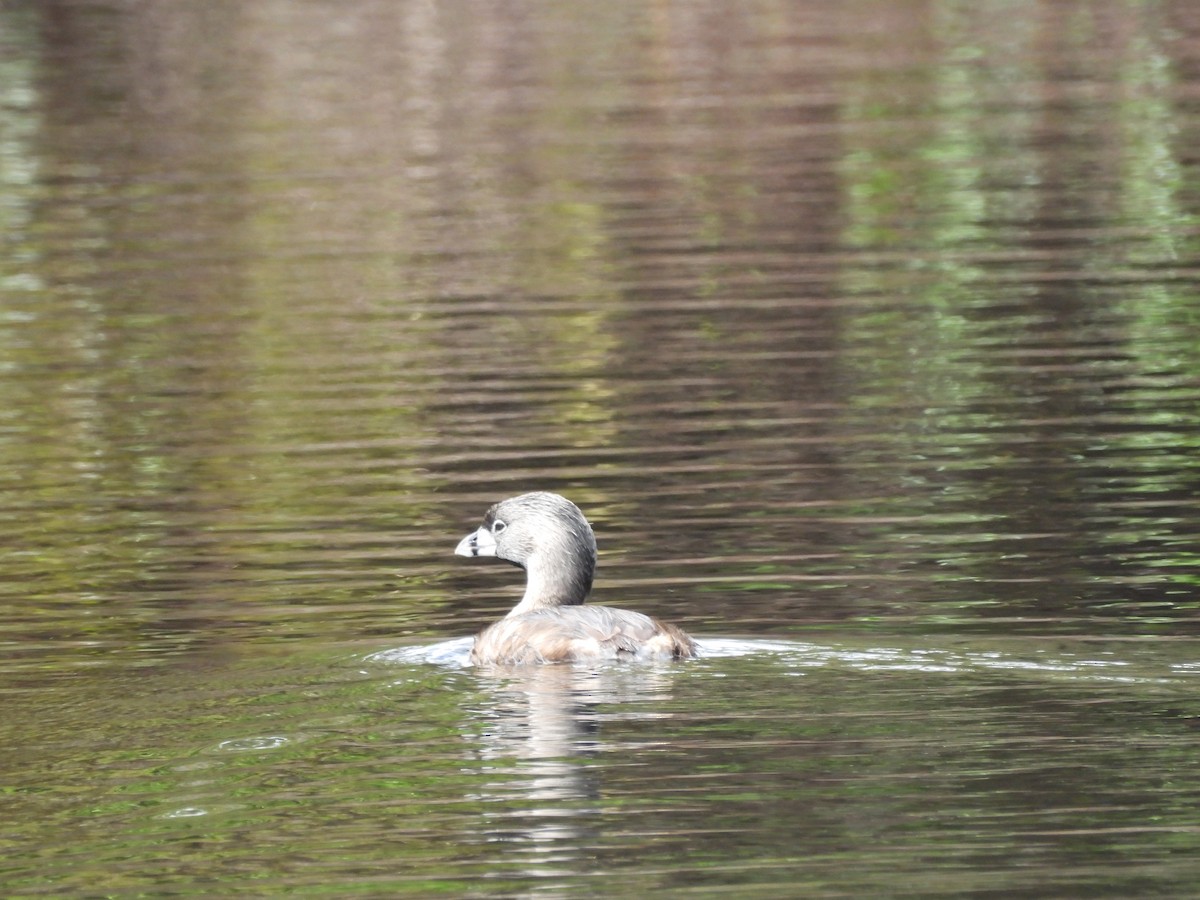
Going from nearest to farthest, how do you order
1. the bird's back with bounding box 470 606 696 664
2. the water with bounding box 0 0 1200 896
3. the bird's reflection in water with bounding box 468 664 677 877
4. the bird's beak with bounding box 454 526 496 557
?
the bird's reflection in water with bounding box 468 664 677 877, the water with bounding box 0 0 1200 896, the bird's back with bounding box 470 606 696 664, the bird's beak with bounding box 454 526 496 557

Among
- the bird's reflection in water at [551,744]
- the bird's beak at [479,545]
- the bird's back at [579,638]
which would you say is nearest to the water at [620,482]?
the bird's reflection in water at [551,744]

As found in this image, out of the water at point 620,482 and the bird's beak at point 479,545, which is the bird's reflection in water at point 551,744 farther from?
the bird's beak at point 479,545

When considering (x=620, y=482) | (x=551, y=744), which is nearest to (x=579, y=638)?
(x=551, y=744)

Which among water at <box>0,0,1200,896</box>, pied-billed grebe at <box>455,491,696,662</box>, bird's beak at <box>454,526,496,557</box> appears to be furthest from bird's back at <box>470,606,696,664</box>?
bird's beak at <box>454,526,496,557</box>

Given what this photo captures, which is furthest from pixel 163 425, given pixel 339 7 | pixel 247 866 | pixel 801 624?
pixel 339 7

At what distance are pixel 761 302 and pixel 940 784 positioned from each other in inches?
433

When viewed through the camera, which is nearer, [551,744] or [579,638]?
[551,744]

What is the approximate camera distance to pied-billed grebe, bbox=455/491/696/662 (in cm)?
916

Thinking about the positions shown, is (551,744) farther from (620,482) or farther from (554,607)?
(620,482)

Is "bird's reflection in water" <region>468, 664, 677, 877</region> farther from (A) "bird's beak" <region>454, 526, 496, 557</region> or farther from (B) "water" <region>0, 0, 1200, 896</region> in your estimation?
(A) "bird's beak" <region>454, 526, 496, 557</region>

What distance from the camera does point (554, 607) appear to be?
31.5ft

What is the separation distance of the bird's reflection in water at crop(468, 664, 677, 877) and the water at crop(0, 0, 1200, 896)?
2 centimetres

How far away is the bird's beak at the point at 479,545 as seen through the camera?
10.5m

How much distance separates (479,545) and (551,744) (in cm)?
257
